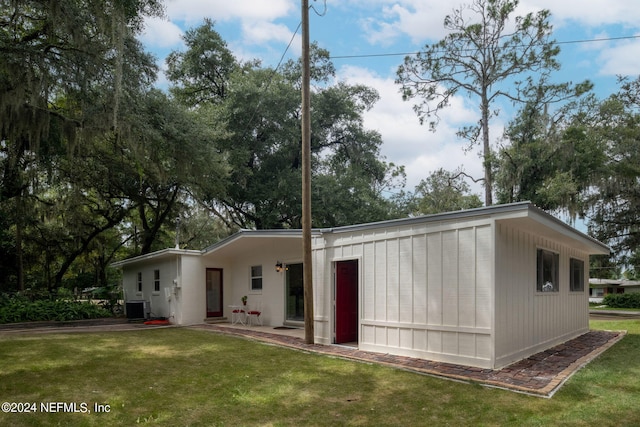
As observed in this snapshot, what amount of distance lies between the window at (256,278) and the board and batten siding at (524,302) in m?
7.59

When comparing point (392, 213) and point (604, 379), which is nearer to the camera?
point (604, 379)

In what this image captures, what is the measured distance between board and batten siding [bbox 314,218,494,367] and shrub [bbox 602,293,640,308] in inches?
906

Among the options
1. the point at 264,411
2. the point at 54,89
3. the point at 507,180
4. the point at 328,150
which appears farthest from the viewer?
the point at 328,150

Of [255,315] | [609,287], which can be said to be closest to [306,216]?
[255,315]

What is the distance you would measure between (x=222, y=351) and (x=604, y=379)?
6.20 m

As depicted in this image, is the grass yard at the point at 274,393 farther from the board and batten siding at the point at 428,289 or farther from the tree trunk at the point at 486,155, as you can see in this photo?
the tree trunk at the point at 486,155

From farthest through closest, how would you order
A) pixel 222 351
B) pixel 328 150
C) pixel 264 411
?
pixel 328 150 → pixel 222 351 → pixel 264 411

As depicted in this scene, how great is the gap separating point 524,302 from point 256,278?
7857mm

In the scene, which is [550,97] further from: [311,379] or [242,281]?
[311,379]

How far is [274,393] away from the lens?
560cm

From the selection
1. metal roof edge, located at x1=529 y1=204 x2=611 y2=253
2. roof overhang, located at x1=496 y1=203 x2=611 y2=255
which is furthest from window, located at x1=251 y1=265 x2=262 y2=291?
metal roof edge, located at x1=529 y1=204 x2=611 y2=253

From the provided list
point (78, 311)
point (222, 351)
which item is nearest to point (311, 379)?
point (222, 351)

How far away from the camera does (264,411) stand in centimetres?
489

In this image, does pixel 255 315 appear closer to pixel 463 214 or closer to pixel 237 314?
pixel 237 314
